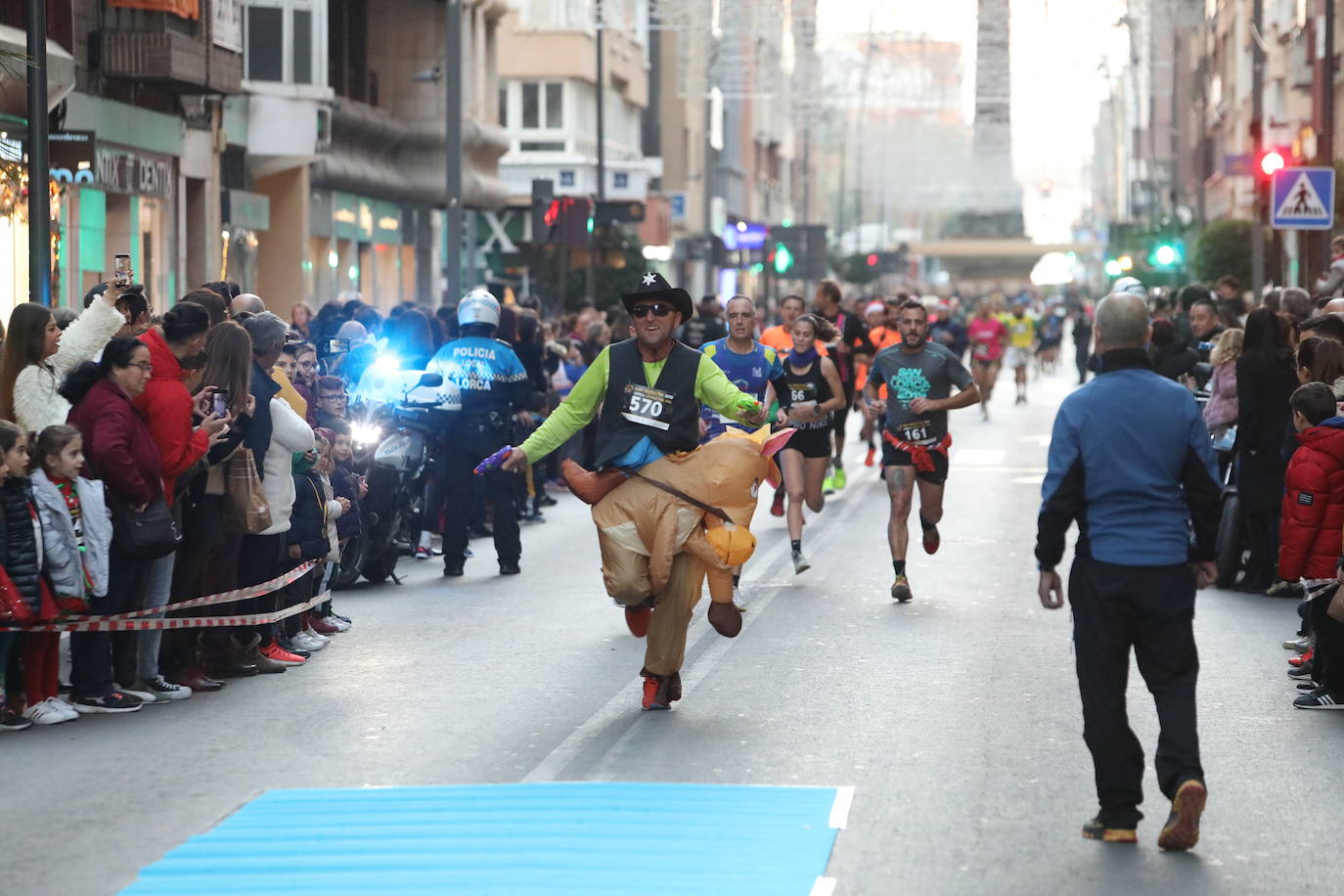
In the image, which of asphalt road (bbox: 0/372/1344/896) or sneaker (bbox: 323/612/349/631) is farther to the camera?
sneaker (bbox: 323/612/349/631)

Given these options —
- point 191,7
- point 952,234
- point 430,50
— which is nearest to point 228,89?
point 191,7

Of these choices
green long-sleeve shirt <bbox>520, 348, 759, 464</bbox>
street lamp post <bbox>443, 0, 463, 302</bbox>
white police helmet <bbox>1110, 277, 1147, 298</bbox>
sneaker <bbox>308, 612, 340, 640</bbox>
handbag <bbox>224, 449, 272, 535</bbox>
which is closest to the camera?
white police helmet <bbox>1110, 277, 1147, 298</bbox>

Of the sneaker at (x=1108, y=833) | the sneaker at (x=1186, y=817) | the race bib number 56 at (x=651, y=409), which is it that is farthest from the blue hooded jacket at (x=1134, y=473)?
the race bib number 56 at (x=651, y=409)

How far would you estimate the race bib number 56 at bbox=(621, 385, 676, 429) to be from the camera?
33.9ft

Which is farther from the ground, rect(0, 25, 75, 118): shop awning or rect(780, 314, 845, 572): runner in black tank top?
rect(0, 25, 75, 118): shop awning

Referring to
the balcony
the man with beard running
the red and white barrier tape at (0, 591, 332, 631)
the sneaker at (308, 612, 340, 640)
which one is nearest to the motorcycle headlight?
the sneaker at (308, 612, 340, 640)

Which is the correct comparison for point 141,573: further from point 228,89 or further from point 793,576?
point 228,89

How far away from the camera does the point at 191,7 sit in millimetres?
27203

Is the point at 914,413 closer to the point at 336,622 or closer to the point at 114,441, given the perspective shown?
the point at 336,622

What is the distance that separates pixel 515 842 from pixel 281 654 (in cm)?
458

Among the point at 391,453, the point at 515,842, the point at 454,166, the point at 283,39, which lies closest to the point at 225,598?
the point at 391,453

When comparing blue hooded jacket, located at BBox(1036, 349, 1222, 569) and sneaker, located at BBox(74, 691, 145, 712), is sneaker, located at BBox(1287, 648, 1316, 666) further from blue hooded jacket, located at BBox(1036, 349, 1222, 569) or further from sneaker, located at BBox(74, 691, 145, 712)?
sneaker, located at BBox(74, 691, 145, 712)

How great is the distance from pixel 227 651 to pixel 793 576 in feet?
17.0

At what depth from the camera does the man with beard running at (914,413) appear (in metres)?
14.6
